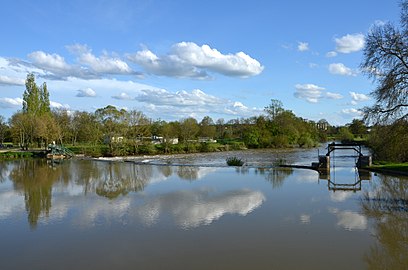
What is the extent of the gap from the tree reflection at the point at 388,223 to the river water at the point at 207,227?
A: 0.10 ft

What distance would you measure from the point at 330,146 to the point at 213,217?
17.5 metres

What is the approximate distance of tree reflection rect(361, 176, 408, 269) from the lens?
7715 mm

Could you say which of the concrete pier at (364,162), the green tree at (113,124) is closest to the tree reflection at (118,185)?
the concrete pier at (364,162)

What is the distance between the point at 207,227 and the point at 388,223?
540 centimetres

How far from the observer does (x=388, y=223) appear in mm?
10688

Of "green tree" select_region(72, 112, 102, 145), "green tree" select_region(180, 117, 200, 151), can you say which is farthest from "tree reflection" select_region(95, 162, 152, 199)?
"green tree" select_region(180, 117, 200, 151)

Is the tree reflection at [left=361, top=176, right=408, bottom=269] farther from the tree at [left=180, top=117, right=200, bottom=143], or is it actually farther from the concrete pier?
the tree at [left=180, top=117, right=200, bottom=143]

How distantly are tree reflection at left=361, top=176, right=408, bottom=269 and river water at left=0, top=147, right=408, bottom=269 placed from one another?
31 mm

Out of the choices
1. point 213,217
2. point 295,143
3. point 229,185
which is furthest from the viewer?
point 295,143

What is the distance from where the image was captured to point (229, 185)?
1894 cm

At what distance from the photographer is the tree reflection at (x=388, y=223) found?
771 centimetres

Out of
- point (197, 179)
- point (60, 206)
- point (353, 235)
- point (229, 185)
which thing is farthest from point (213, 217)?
point (197, 179)

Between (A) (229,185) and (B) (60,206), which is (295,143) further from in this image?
(B) (60,206)

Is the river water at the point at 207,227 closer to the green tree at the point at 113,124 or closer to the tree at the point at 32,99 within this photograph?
the green tree at the point at 113,124
